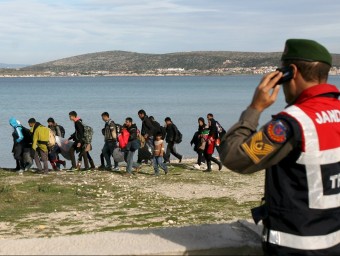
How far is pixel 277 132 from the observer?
2514 mm

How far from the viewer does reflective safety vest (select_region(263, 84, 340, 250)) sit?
2.56m

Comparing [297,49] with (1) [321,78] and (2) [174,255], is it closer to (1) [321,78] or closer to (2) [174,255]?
(1) [321,78]

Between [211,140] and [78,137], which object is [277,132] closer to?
[211,140]

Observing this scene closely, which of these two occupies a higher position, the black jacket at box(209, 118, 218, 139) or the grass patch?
the black jacket at box(209, 118, 218, 139)

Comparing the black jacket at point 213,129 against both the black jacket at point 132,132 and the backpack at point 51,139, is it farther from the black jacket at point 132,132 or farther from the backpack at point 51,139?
the backpack at point 51,139

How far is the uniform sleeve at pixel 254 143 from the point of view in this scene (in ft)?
8.27

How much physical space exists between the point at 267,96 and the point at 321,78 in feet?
0.90

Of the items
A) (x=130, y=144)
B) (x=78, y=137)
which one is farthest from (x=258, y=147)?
(x=78, y=137)

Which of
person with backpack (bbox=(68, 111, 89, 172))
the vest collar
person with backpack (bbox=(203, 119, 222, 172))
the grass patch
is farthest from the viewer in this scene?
person with backpack (bbox=(203, 119, 222, 172))

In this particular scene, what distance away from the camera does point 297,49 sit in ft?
8.86

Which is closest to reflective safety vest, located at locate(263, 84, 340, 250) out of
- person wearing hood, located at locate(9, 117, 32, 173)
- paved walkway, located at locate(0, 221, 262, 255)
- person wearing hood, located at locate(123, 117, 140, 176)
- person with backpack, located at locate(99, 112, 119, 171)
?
paved walkway, located at locate(0, 221, 262, 255)

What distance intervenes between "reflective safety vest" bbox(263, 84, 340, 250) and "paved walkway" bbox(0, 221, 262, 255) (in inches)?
20.3

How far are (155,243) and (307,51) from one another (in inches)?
48.1

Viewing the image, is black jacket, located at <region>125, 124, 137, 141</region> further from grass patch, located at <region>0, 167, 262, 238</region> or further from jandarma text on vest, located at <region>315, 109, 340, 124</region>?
jandarma text on vest, located at <region>315, 109, 340, 124</region>
